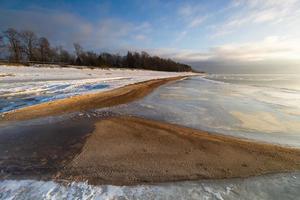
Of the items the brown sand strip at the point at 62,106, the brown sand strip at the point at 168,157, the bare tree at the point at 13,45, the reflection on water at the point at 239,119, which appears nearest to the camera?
the brown sand strip at the point at 168,157

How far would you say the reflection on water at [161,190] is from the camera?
3016mm

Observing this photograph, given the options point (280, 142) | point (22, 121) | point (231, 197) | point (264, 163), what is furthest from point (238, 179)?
point (22, 121)

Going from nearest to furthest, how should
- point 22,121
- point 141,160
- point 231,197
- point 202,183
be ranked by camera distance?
point 231,197
point 202,183
point 141,160
point 22,121

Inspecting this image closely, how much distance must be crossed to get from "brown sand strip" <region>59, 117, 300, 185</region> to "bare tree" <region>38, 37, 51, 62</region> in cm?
5310

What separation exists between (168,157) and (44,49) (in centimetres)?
5628

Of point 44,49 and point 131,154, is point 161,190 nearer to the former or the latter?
point 131,154

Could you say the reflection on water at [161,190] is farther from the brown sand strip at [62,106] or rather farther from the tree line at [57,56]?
the tree line at [57,56]

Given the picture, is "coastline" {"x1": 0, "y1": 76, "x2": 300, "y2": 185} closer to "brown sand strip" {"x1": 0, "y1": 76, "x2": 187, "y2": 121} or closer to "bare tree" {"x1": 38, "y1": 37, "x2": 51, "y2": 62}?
"brown sand strip" {"x1": 0, "y1": 76, "x2": 187, "y2": 121}

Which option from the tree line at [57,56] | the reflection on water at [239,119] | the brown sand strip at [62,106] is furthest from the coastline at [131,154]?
the tree line at [57,56]

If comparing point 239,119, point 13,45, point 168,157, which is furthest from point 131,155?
point 13,45

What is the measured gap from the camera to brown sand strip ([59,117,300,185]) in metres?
3.60

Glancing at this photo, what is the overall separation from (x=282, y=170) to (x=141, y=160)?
2.52 meters

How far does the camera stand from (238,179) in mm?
3525

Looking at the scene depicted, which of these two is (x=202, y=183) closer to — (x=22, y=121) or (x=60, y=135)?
(x=60, y=135)
